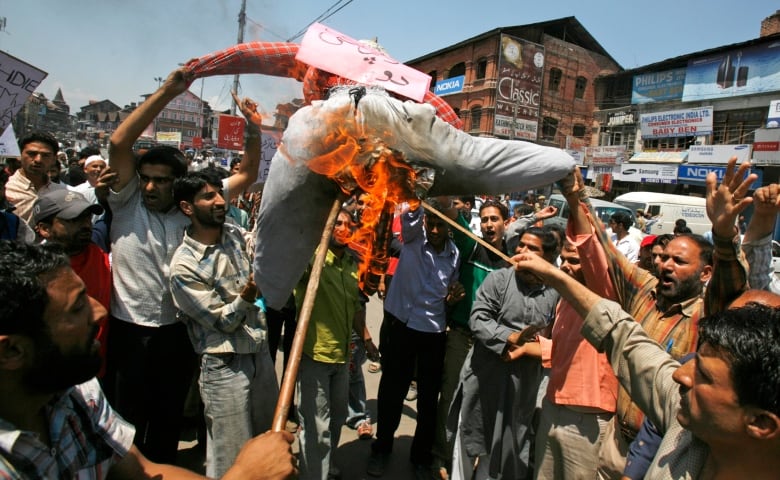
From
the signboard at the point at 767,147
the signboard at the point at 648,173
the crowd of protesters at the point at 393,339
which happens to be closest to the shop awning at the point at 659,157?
the signboard at the point at 648,173

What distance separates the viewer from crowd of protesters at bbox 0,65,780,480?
1362 millimetres

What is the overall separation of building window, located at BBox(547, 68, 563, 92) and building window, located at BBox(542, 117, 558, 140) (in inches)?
72.9

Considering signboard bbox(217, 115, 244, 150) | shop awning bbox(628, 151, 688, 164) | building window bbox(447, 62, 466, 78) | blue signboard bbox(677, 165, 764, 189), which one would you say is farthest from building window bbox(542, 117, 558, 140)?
signboard bbox(217, 115, 244, 150)

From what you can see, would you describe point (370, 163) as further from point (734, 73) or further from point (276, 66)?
point (734, 73)

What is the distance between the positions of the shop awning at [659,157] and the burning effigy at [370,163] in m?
24.4

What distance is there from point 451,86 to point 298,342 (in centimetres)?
3064

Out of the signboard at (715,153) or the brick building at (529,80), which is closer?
the signboard at (715,153)

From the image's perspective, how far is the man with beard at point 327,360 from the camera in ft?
10.2

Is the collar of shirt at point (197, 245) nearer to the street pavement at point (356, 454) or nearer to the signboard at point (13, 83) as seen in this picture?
the street pavement at point (356, 454)

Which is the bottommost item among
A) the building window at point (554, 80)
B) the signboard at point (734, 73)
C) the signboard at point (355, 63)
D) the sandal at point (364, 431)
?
the sandal at point (364, 431)

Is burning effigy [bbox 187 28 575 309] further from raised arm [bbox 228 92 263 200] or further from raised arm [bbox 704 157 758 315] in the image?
raised arm [bbox 228 92 263 200]

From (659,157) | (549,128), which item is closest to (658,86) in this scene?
(659,157)

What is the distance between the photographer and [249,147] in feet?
10.5

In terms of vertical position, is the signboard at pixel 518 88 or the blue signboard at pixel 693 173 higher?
the signboard at pixel 518 88
